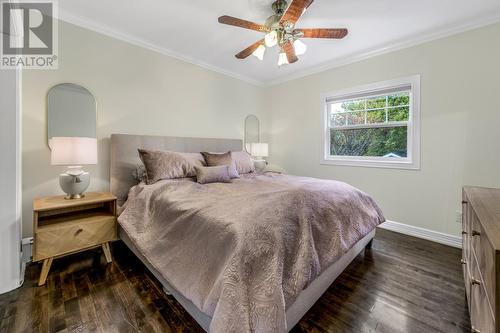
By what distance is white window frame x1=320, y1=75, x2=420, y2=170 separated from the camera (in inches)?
109

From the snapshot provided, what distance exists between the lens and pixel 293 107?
4090 millimetres

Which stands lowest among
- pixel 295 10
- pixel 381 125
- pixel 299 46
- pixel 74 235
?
pixel 74 235

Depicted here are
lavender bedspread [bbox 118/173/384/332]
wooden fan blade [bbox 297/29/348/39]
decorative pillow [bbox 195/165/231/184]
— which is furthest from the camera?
decorative pillow [bbox 195/165/231/184]

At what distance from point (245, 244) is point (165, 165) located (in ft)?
5.41

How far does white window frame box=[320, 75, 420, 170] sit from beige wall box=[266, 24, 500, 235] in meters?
0.07

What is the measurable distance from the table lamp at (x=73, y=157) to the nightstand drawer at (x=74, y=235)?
0.98ft

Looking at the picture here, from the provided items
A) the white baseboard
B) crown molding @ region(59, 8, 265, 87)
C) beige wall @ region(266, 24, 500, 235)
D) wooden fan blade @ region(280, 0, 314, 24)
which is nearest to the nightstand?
crown molding @ region(59, 8, 265, 87)

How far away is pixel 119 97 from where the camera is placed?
104 inches

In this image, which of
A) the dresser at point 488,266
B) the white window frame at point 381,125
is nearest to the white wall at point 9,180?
the dresser at point 488,266

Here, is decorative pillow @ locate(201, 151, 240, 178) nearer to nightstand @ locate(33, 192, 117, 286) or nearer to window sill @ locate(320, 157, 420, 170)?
nightstand @ locate(33, 192, 117, 286)

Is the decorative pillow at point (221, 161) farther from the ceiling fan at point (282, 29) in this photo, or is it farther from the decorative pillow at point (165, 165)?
the ceiling fan at point (282, 29)

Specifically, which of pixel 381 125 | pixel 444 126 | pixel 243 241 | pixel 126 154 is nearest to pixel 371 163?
pixel 381 125

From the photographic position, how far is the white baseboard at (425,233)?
2535 mm

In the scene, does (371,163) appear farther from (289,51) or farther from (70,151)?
(70,151)
